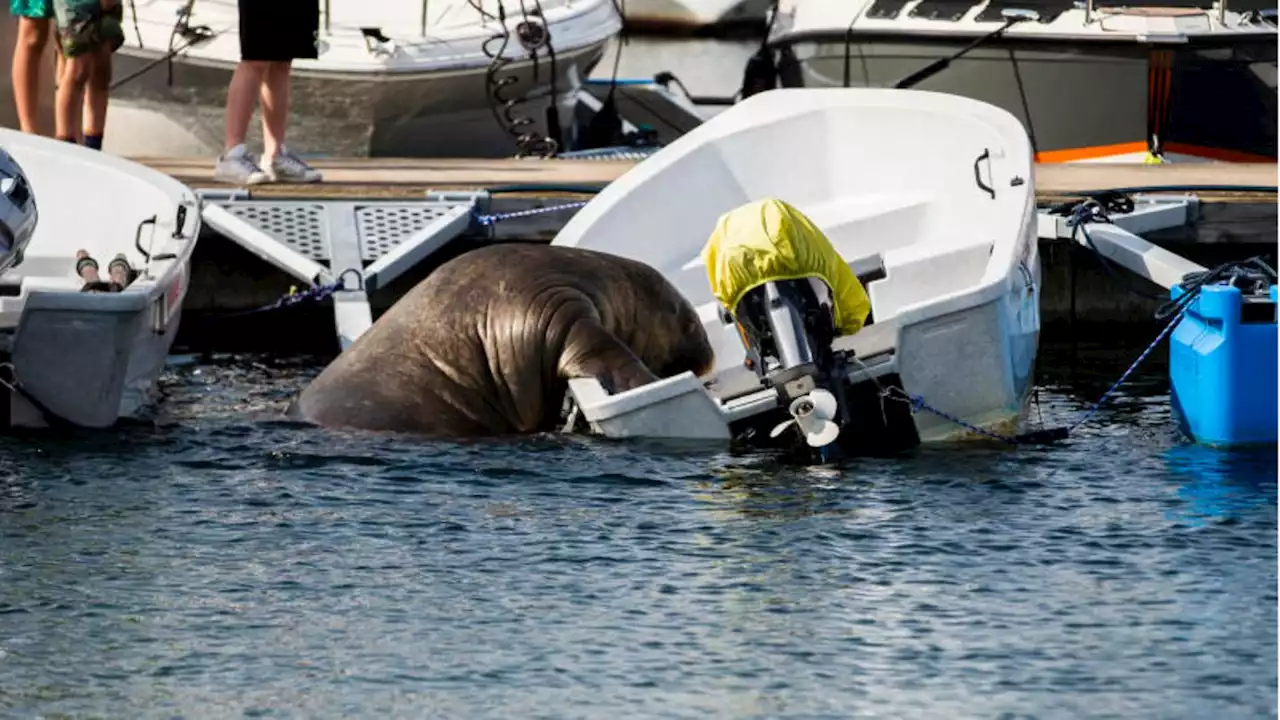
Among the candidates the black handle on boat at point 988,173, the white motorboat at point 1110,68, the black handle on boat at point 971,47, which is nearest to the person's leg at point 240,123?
the black handle on boat at point 988,173

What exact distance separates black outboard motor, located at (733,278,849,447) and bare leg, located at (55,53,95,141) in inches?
203

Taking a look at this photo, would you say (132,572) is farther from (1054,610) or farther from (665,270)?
(665,270)

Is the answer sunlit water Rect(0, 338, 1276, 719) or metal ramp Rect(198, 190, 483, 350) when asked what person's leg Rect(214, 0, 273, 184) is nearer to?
metal ramp Rect(198, 190, 483, 350)

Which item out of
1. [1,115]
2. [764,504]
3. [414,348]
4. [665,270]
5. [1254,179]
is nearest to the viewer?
[764,504]

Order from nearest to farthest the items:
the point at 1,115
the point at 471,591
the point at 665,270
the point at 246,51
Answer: the point at 471,591, the point at 665,270, the point at 246,51, the point at 1,115

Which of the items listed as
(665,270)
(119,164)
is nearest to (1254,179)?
(665,270)

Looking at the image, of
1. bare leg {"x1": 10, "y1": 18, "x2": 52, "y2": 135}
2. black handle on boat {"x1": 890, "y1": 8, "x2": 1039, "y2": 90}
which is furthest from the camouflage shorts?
black handle on boat {"x1": 890, "y1": 8, "x2": 1039, "y2": 90}

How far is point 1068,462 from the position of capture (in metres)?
9.02

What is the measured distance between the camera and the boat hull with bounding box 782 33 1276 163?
16625 millimetres

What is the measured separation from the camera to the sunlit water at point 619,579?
6367mm

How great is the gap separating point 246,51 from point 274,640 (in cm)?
583

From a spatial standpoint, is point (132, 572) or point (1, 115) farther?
point (1, 115)

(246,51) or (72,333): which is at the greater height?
(246,51)

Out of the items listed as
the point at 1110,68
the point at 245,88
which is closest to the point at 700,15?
the point at 1110,68
